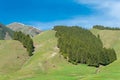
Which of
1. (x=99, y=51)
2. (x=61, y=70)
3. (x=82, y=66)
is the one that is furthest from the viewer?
(x=99, y=51)

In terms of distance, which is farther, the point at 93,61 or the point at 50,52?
the point at 50,52

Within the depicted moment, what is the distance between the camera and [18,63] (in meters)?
196

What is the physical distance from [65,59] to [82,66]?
1362cm

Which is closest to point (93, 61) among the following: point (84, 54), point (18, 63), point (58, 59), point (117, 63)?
point (84, 54)

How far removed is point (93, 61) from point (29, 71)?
39753mm

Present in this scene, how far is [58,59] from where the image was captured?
188m

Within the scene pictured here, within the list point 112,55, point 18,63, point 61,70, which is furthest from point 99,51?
point 18,63

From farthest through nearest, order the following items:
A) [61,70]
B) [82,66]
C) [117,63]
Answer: [82,66]
[61,70]
[117,63]

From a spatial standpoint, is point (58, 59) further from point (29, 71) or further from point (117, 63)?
point (117, 63)

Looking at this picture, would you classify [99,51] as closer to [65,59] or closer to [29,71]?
[65,59]

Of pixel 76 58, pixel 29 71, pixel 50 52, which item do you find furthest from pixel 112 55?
pixel 29 71

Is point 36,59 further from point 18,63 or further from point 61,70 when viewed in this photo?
point 61,70

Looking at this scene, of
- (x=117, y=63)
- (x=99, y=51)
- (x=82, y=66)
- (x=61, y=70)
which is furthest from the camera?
(x=99, y=51)

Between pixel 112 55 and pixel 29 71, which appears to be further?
pixel 112 55
